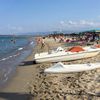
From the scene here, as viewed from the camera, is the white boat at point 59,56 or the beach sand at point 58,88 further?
the white boat at point 59,56

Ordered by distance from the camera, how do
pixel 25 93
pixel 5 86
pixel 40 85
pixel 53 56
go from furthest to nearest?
pixel 53 56
pixel 5 86
pixel 40 85
pixel 25 93

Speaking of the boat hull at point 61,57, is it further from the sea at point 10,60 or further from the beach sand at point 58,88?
Answer: the beach sand at point 58,88

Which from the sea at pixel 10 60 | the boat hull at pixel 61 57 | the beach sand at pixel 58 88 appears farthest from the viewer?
the boat hull at pixel 61 57

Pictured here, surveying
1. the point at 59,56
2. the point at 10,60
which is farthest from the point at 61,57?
Answer: the point at 10,60

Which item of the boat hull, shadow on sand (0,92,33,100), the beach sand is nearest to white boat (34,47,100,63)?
the boat hull

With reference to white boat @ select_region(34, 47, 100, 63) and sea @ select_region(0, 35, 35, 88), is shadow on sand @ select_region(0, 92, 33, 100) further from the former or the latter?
white boat @ select_region(34, 47, 100, 63)

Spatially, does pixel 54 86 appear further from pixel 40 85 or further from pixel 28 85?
pixel 28 85

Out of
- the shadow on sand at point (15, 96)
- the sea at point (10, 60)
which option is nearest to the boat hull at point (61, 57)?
the sea at point (10, 60)

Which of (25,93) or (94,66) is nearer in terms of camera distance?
(25,93)

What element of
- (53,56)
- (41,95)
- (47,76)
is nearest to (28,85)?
(47,76)

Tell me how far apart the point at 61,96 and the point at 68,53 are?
10.5 m

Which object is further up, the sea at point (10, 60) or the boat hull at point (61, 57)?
the boat hull at point (61, 57)

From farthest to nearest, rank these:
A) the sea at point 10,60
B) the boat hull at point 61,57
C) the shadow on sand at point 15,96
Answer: the boat hull at point 61,57, the sea at point 10,60, the shadow on sand at point 15,96

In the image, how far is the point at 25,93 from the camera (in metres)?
11.6
